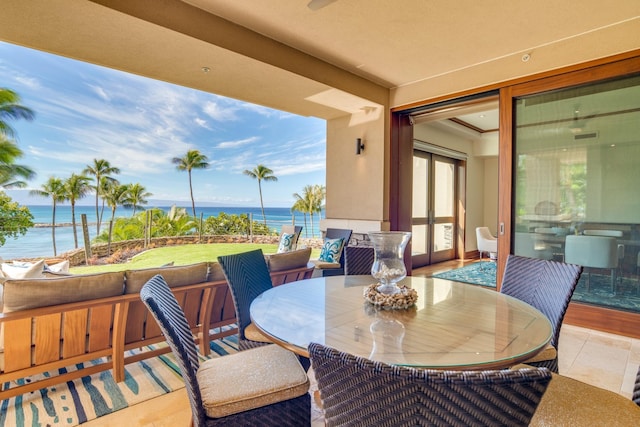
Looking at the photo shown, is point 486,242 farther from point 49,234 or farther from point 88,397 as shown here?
point 49,234

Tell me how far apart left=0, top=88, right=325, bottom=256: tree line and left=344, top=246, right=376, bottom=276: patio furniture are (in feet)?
25.8

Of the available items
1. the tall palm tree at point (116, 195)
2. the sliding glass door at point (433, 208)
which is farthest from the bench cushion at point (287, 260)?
the tall palm tree at point (116, 195)

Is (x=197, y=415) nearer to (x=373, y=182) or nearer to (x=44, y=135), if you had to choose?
(x=373, y=182)

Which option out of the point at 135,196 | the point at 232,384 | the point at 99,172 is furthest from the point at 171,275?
the point at 99,172

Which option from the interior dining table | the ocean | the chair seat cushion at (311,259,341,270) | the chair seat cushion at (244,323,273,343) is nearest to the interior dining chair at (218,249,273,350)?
the chair seat cushion at (244,323,273,343)

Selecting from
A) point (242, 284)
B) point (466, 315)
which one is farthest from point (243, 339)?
point (466, 315)

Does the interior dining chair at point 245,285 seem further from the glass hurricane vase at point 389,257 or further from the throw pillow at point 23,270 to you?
the throw pillow at point 23,270

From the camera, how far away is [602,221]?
133 inches

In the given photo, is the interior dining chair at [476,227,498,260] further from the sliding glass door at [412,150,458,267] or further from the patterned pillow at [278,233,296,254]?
the patterned pillow at [278,233,296,254]

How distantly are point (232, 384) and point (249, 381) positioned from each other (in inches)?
2.8

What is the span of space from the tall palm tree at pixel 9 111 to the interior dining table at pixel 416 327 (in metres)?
9.11

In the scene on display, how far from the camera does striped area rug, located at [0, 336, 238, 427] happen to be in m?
1.93

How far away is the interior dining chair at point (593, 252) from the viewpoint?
333 cm

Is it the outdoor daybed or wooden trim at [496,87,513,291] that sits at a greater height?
wooden trim at [496,87,513,291]
